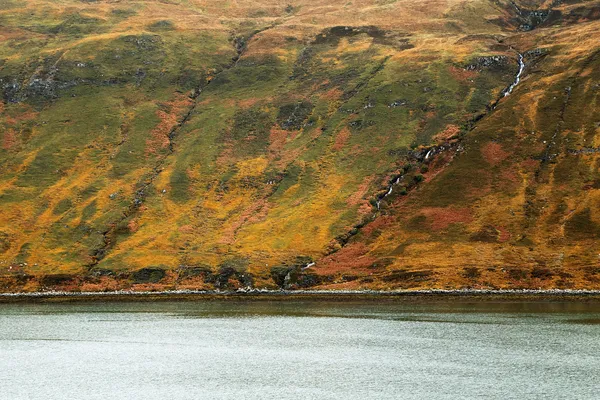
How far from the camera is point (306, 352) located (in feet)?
281

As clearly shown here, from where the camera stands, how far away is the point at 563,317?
3976 inches

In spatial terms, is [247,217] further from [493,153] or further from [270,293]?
[493,153]

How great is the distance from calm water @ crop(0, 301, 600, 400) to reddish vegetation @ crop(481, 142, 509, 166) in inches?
2676

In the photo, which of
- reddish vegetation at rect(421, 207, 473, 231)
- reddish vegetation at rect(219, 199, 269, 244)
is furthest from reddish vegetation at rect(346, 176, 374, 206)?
reddish vegetation at rect(219, 199, 269, 244)

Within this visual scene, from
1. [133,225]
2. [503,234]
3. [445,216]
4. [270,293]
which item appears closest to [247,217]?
[133,225]

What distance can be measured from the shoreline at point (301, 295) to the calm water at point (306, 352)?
6493 mm

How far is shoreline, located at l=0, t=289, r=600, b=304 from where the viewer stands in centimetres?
12419

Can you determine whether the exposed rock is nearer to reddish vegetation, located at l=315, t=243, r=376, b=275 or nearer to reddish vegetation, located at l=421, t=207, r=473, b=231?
reddish vegetation, located at l=315, t=243, r=376, b=275

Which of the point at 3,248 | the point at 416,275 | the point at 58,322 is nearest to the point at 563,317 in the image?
the point at 416,275

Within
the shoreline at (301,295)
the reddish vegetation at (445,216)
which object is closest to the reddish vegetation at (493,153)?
the reddish vegetation at (445,216)

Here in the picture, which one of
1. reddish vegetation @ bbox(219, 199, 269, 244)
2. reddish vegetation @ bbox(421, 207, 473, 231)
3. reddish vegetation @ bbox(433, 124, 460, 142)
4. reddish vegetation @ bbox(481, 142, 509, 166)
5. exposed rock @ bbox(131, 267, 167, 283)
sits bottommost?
exposed rock @ bbox(131, 267, 167, 283)

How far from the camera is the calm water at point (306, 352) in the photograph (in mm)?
66250

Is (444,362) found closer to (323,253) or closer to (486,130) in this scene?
(323,253)

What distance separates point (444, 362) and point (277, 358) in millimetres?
19980
